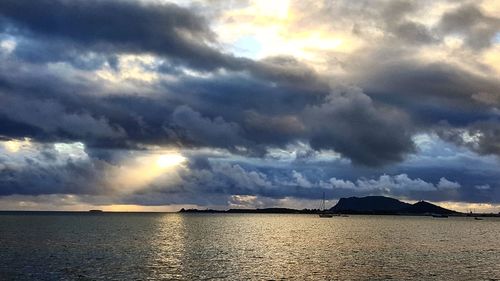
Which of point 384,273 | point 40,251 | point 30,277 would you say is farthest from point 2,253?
point 384,273

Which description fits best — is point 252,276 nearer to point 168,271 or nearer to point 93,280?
point 168,271

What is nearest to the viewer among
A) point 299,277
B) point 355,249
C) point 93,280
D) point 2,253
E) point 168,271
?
point 93,280

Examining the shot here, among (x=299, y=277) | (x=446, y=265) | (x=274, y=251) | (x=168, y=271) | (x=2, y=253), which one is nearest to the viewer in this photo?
(x=299, y=277)

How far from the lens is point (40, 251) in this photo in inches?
5256

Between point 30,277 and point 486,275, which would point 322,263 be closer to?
point 486,275

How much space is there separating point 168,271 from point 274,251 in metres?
49.1

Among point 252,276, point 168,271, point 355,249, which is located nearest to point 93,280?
point 168,271

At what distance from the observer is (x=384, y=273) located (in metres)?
96.4

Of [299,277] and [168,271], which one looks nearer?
[299,277]

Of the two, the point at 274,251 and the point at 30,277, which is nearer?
the point at 30,277

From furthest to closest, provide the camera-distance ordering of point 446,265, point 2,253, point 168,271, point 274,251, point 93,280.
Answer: point 274,251 < point 2,253 < point 446,265 < point 168,271 < point 93,280

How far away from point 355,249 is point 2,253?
9494 cm

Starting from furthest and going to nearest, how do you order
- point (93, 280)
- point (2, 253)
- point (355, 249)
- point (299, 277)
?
1. point (355, 249)
2. point (2, 253)
3. point (299, 277)
4. point (93, 280)

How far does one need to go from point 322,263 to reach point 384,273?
19563mm
